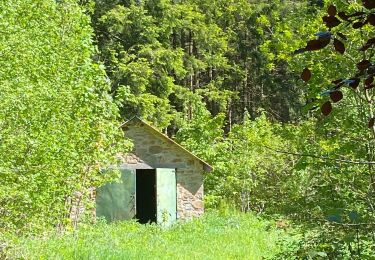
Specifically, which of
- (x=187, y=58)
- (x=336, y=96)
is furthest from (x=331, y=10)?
(x=187, y=58)

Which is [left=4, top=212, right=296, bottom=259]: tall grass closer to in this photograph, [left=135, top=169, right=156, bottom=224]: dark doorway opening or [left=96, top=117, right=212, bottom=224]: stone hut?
[left=96, top=117, right=212, bottom=224]: stone hut

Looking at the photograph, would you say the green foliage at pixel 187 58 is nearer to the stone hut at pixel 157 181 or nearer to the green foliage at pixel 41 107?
the stone hut at pixel 157 181

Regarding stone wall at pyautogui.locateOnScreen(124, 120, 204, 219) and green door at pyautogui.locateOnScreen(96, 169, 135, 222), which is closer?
green door at pyautogui.locateOnScreen(96, 169, 135, 222)

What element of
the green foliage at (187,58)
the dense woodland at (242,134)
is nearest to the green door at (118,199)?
the dense woodland at (242,134)

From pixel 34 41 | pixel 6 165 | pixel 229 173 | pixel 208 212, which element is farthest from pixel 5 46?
pixel 229 173

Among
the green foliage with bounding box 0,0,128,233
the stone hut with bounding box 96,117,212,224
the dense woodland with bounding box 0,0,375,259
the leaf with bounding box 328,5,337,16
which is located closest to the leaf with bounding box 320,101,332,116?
the dense woodland with bounding box 0,0,375,259

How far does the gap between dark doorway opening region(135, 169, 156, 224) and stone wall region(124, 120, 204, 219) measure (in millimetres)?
1095

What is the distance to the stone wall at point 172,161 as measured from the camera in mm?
17500

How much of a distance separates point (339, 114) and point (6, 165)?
4.36 metres

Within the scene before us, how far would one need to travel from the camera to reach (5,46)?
790cm

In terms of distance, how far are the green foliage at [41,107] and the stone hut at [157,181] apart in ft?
14.9

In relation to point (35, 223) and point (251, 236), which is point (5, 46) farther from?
point (251, 236)

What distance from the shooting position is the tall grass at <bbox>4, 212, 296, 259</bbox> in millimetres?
9070

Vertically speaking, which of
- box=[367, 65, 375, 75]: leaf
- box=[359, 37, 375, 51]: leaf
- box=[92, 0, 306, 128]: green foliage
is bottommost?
box=[367, 65, 375, 75]: leaf
